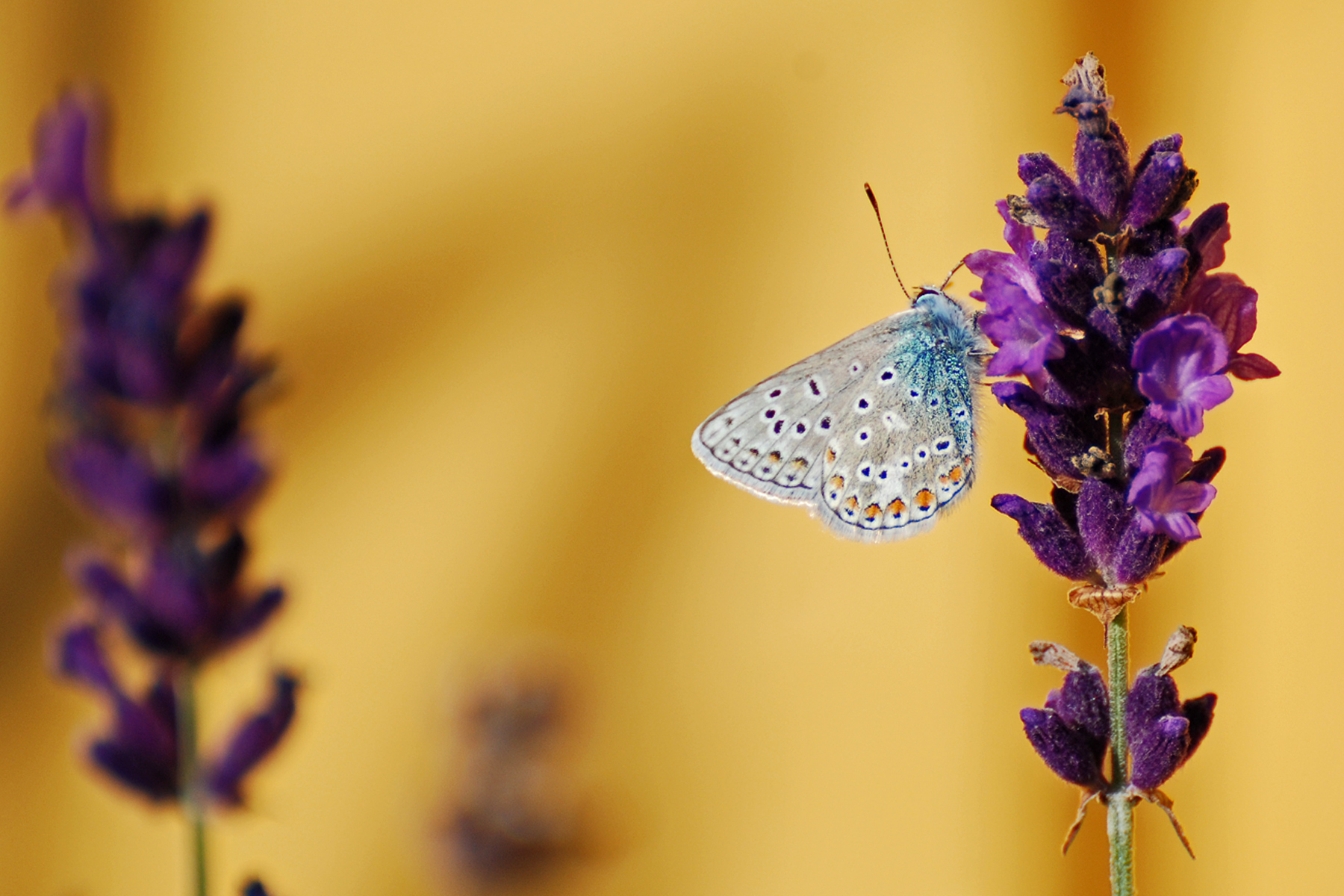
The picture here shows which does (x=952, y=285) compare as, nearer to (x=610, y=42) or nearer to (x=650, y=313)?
(x=650, y=313)

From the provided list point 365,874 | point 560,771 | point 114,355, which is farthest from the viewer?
point 365,874

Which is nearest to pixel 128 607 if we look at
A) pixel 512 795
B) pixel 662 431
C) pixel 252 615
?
pixel 252 615

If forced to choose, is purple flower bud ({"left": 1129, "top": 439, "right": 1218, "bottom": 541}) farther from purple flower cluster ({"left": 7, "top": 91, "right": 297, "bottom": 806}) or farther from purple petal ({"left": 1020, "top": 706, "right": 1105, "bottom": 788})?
purple flower cluster ({"left": 7, "top": 91, "right": 297, "bottom": 806})

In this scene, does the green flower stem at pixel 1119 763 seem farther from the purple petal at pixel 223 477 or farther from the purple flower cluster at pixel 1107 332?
the purple petal at pixel 223 477

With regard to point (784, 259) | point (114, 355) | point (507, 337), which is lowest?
point (114, 355)

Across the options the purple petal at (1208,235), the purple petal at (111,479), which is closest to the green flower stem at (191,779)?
the purple petal at (111,479)

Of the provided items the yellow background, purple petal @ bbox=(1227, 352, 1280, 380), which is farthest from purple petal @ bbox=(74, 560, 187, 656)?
Answer: the yellow background

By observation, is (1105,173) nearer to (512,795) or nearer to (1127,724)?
(1127,724)

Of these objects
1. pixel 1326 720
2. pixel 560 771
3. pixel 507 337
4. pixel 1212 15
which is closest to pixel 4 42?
pixel 507 337
